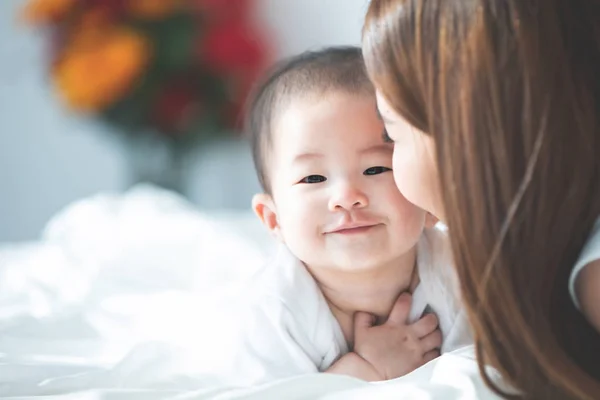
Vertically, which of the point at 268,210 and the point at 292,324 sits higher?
the point at 268,210

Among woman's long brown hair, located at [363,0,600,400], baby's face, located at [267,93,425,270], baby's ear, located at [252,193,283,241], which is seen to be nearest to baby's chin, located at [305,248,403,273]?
baby's face, located at [267,93,425,270]

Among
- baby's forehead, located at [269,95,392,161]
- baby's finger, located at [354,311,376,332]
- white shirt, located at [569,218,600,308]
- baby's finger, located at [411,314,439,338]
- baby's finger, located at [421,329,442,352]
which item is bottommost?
baby's finger, located at [421,329,442,352]

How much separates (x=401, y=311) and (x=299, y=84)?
0.30 m

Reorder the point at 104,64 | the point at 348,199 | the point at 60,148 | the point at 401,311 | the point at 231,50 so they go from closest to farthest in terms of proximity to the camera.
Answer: the point at 348,199, the point at 401,311, the point at 104,64, the point at 231,50, the point at 60,148

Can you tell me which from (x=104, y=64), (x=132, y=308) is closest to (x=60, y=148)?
(x=104, y=64)

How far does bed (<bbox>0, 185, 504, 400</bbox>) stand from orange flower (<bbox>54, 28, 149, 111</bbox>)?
0.68 meters

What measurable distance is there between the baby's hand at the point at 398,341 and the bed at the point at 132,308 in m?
0.15

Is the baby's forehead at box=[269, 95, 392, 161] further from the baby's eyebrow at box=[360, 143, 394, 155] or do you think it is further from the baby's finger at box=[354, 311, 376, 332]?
the baby's finger at box=[354, 311, 376, 332]

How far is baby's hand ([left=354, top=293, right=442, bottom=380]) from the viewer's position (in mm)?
1058

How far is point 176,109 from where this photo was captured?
2682 millimetres

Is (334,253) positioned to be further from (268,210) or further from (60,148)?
(60,148)

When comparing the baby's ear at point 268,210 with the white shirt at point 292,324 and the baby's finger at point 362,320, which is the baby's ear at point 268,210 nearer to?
the white shirt at point 292,324

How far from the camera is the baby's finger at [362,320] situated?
110 cm

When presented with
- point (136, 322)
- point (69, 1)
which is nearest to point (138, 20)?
point (69, 1)
